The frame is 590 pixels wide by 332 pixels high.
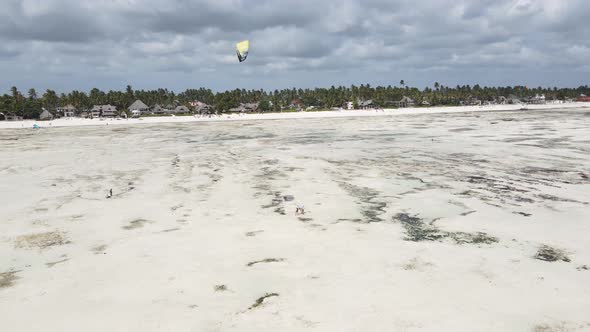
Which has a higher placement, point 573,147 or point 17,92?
point 17,92

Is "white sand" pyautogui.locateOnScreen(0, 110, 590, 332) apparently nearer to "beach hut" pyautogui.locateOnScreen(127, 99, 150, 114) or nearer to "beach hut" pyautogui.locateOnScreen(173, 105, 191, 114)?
"beach hut" pyautogui.locateOnScreen(173, 105, 191, 114)

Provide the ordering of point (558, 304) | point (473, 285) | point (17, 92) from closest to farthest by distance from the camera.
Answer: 1. point (558, 304)
2. point (473, 285)
3. point (17, 92)

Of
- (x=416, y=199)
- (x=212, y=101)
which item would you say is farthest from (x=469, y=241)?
(x=212, y=101)

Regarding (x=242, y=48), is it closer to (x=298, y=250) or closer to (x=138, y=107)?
(x=298, y=250)

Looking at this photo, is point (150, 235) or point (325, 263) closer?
point (325, 263)

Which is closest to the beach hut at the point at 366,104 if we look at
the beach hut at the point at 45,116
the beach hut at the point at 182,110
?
the beach hut at the point at 182,110

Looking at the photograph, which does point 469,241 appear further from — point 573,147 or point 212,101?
point 212,101

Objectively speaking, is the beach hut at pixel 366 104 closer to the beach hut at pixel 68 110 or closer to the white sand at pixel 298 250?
the beach hut at pixel 68 110
